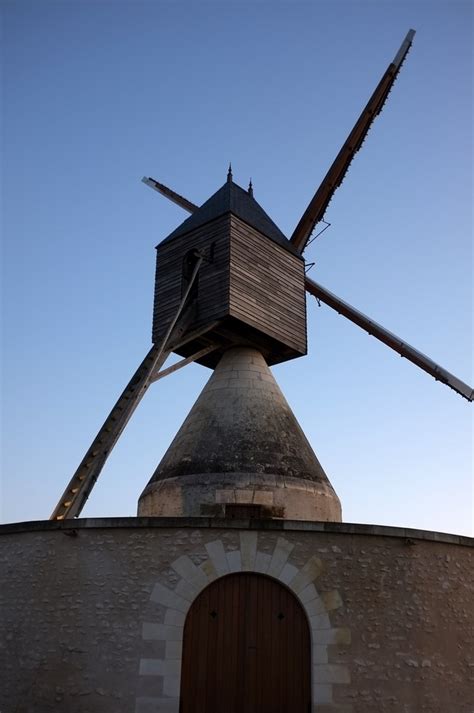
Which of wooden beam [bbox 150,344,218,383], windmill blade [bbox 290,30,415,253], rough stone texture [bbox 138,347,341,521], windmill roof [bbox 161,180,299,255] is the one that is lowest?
rough stone texture [bbox 138,347,341,521]

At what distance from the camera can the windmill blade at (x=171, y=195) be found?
64.4 feet

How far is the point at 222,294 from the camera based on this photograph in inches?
541

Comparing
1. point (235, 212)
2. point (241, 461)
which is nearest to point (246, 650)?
point (241, 461)

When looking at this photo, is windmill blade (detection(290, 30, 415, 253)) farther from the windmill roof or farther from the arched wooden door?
the arched wooden door

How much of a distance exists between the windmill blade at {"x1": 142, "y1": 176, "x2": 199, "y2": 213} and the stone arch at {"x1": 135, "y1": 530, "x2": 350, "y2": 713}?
12.4 meters

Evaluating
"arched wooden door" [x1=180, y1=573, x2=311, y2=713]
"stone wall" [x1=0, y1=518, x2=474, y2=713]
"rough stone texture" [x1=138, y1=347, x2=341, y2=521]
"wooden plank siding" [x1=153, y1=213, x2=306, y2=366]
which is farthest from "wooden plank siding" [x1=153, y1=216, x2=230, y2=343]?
"arched wooden door" [x1=180, y1=573, x2=311, y2=713]

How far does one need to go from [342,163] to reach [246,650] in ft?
42.6

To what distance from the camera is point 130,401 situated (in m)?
12.8

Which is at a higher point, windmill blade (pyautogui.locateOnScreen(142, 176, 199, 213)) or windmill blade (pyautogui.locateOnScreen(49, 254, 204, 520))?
windmill blade (pyautogui.locateOnScreen(142, 176, 199, 213))

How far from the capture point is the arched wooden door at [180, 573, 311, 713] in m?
8.54

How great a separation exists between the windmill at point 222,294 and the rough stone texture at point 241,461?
0.94 m

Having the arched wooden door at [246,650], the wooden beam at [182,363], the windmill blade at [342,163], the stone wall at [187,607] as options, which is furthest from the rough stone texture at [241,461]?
the windmill blade at [342,163]

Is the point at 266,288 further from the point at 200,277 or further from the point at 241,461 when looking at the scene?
the point at 241,461

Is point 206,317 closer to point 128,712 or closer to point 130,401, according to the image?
point 130,401
